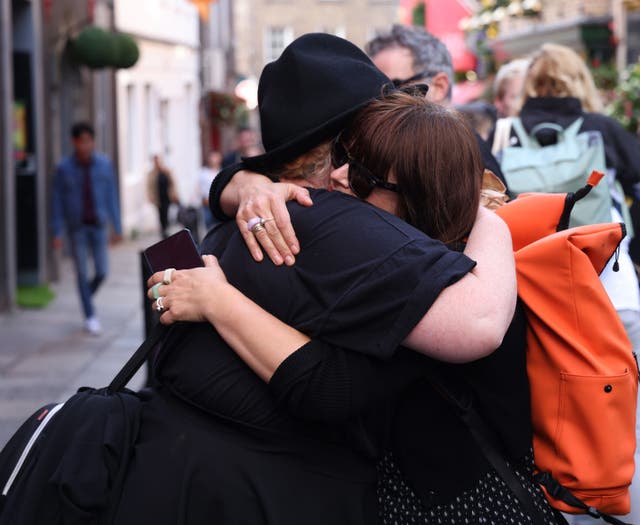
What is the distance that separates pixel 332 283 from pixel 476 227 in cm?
35

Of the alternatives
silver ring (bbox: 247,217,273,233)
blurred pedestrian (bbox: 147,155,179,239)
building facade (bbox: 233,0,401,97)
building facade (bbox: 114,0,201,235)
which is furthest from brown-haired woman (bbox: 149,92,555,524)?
building facade (bbox: 233,0,401,97)

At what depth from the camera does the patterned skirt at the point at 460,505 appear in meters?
2.25

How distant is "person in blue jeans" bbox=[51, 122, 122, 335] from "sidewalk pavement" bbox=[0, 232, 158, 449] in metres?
0.51

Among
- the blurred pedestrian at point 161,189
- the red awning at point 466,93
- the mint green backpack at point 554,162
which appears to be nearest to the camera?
the mint green backpack at point 554,162

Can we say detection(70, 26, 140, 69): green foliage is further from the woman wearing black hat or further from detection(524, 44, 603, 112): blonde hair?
the woman wearing black hat

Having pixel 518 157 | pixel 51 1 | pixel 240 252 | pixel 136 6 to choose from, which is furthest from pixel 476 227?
pixel 136 6

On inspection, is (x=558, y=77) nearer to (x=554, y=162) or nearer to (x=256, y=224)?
(x=554, y=162)

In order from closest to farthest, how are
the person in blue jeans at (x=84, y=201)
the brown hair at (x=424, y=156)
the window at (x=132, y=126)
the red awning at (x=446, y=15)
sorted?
the brown hair at (x=424, y=156)
the person in blue jeans at (x=84, y=201)
the window at (x=132, y=126)
the red awning at (x=446, y=15)

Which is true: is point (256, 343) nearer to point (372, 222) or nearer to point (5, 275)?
point (372, 222)

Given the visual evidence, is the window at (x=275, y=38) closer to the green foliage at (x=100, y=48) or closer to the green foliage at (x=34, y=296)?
the green foliage at (x=100, y=48)

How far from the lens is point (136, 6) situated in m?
23.8

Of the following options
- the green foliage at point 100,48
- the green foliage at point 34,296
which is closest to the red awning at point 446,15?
the green foliage at point 100,48

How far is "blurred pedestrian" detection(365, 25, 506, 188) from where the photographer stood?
3.92 meters

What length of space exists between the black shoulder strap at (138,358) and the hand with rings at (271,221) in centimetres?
24
